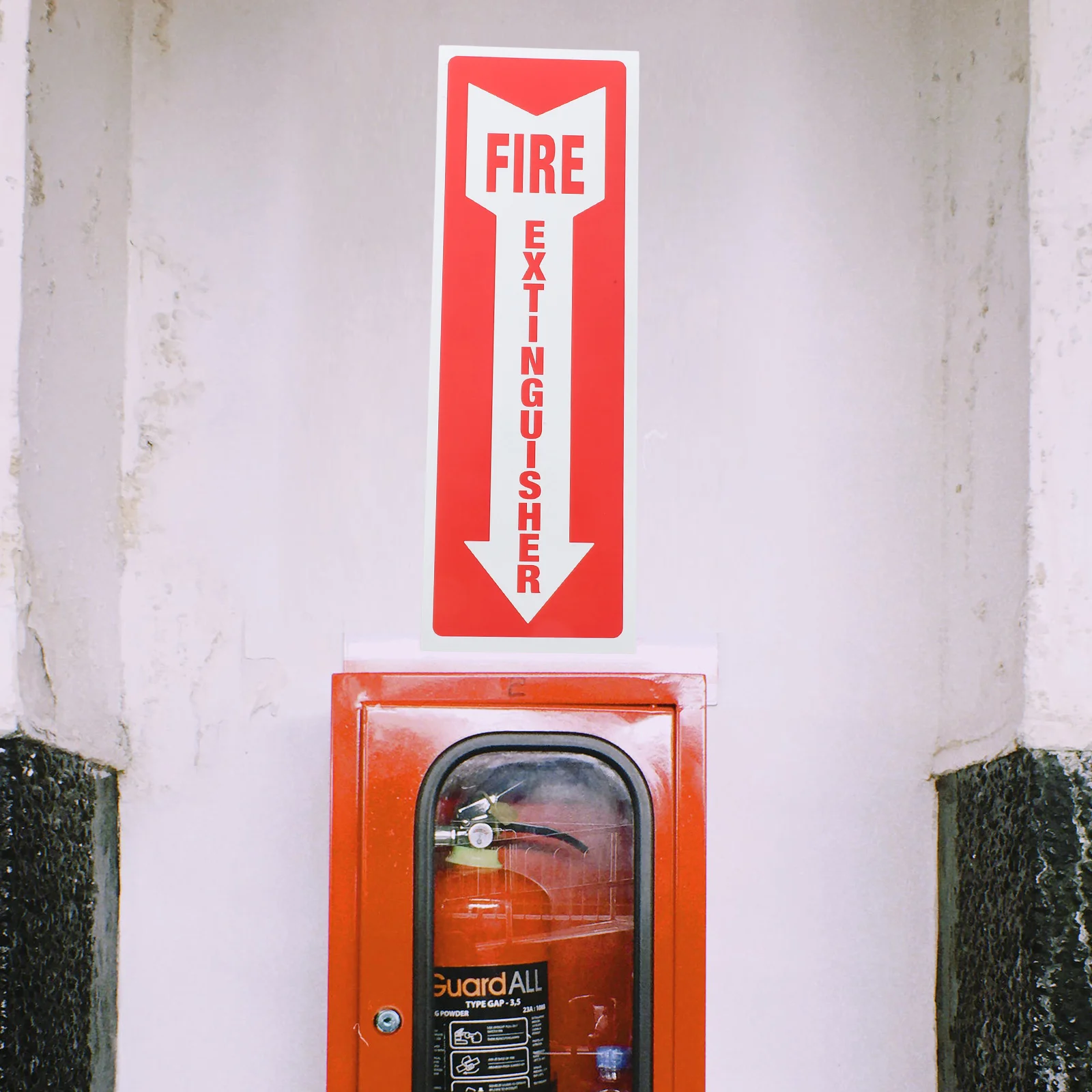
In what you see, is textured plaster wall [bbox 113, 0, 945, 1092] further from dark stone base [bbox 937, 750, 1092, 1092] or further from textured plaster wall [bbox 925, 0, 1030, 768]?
dark stone base [bbox 937, 750, 1092, 1092]

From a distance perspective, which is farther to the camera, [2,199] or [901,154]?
[901,154]

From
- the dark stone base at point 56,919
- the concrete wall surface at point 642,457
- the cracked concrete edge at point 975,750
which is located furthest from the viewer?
the concrete wall surface at point 642,457

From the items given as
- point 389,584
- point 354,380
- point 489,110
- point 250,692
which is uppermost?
point 489,110

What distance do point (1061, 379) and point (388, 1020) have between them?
1049 millimetres

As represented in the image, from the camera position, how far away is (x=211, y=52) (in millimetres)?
1514

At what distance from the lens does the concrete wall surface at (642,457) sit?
1.43 m

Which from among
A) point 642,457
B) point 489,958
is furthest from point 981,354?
point 489,958

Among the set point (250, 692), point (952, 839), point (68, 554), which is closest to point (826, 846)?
point (952, 839)

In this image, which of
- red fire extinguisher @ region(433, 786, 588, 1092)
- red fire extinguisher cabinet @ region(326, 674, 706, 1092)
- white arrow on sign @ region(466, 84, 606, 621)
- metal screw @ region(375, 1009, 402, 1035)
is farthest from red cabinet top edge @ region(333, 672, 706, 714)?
metal screw @ region(375, 1009, 402, 1035)

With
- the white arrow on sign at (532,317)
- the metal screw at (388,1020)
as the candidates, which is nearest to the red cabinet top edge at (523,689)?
the white arrow on sign at (532,317)

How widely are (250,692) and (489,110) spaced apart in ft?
2.91

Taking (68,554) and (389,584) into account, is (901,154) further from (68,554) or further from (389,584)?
(68,554)

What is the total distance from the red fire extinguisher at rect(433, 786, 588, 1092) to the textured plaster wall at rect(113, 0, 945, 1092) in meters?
0.29

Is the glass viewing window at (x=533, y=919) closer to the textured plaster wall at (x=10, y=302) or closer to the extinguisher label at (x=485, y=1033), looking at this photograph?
the extinguisher label at (x=485, y=1033)
